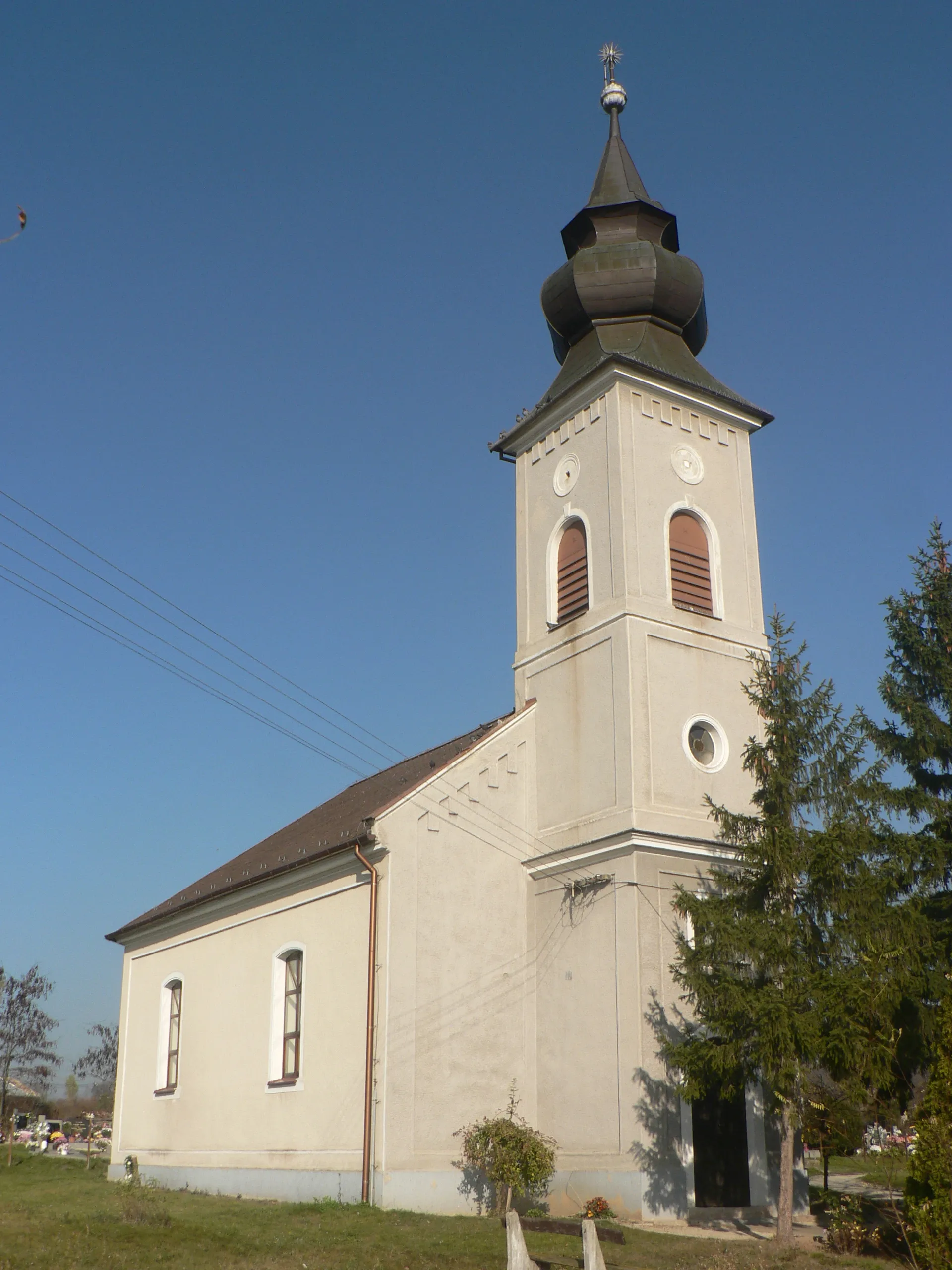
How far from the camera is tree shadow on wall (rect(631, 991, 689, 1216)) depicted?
1741 centimetres

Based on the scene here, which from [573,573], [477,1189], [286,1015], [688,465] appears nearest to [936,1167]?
[477,1189]

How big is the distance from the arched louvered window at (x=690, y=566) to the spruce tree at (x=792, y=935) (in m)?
5.36

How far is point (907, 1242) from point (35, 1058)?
40756mm

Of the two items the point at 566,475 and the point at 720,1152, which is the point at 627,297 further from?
the point at 720,1152

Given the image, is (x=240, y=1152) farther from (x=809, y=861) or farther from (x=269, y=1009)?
(x=809, y=861)

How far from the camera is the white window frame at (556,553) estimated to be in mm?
22781

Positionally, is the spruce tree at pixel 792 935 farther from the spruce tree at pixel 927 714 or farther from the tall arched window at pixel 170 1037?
the tall arched window at pixel 170 1037

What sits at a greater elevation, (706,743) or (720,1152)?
(706,743)

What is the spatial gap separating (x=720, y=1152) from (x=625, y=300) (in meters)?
15.9

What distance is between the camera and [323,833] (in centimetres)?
2381

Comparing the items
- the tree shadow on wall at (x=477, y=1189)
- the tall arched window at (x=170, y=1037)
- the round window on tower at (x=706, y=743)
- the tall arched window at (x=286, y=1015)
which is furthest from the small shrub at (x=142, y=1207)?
the round window on tower at (x=706, y=743)

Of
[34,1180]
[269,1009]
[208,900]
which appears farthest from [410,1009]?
[34,1180]

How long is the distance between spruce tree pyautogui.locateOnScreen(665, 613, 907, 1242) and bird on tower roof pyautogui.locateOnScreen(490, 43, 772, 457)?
30.0 ft

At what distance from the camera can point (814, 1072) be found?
15.9 metres
